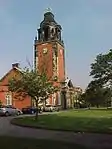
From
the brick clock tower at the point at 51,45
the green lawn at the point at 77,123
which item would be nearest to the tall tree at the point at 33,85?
the green lawn at the point at 77,123

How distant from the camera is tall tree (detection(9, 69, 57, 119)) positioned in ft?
114

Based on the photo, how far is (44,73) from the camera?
121 feet

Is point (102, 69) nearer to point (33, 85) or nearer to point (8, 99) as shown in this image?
point (8, 99)

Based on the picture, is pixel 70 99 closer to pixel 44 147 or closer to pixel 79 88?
pixel 79 88

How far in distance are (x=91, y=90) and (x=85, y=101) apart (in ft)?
97.2

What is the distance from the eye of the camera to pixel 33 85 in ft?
113

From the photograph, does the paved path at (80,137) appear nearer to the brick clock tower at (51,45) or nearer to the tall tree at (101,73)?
the tall tree at (101,73)

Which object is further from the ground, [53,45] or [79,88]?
[53,45]

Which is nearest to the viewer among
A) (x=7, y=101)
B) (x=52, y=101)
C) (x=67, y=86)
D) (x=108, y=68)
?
(x=108, y=68)

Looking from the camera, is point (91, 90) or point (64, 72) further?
point (64, 72)

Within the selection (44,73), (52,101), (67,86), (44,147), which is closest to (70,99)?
(67,86)

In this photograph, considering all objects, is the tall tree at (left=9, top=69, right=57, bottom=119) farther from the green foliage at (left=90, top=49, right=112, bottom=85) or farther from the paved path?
the green foliage at (left=90, top=49, right=112, bottom=85)

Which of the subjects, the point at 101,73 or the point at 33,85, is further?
the point at 101,73

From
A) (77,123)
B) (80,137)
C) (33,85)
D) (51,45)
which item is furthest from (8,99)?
(80,137)
